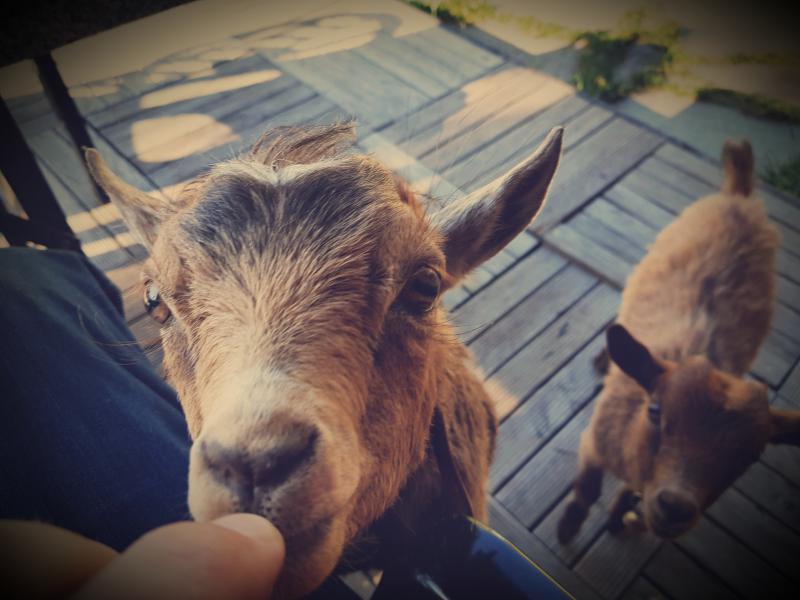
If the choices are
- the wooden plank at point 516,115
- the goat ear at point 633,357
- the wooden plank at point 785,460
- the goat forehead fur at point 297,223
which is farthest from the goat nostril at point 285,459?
the wooden plank at point 785,460

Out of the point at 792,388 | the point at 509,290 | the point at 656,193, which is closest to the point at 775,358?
the point at 792,388

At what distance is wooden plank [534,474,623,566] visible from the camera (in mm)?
1992

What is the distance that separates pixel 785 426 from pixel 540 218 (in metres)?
1.73

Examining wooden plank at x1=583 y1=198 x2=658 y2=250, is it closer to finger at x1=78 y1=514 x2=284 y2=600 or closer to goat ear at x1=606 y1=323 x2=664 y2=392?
goat ear at x1=606 y1=323 x2=664 y2=392

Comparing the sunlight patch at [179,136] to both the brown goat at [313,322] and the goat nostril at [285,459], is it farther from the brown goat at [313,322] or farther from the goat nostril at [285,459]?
the goat nostril at [285,459]

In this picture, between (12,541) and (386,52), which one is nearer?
(12,541)

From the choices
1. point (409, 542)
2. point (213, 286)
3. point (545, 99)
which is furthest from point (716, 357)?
point (213, 286)

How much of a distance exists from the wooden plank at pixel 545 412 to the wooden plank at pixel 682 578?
0.63 meters

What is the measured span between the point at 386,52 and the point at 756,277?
226 cm

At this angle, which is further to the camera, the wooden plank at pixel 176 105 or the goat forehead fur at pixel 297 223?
the wooden plank at pixel 176 105

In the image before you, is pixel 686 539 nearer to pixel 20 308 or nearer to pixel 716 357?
pixel 716 357

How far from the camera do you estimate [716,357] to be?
208 centimetres

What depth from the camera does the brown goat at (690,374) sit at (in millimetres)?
1666

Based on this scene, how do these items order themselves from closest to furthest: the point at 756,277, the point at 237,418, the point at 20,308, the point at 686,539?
the point at 237,418 → the point at 20,308 → the point at 686,539 → the point at 756,277
